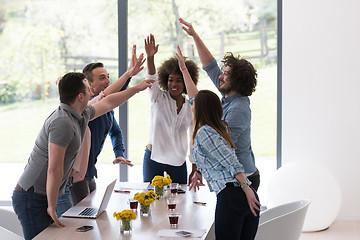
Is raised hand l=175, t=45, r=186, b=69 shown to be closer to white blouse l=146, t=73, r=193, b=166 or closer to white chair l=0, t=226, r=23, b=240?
white blouse l=146, t=73, r=193, b=166

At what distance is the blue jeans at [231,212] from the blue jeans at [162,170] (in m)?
1.22

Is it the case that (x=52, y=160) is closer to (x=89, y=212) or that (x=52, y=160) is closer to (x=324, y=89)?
(x=89, y=212)

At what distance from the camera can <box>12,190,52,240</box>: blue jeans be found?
2.89 m

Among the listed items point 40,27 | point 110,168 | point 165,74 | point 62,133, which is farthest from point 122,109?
point 62,133

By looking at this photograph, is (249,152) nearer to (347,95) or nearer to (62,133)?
(62,133)

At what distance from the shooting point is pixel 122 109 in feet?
19.2

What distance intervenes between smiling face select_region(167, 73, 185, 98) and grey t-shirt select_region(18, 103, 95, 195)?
1297 mm

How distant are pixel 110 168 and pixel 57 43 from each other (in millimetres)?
1467

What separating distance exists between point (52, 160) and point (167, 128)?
152 cm

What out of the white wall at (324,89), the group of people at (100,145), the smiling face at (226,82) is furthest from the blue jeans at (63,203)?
the white wall at (324,89)

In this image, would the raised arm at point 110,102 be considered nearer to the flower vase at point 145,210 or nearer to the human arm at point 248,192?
the flower vase at point 145,210

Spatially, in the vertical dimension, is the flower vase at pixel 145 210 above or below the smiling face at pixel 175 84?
below

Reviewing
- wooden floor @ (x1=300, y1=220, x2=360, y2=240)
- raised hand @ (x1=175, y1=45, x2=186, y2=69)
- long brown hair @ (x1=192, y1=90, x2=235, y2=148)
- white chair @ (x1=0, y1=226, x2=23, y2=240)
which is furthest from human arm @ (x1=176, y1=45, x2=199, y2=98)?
wooden floor @ (x1=300, y1=220, x2=360, y2=240)

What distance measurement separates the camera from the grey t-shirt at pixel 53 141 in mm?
2793
